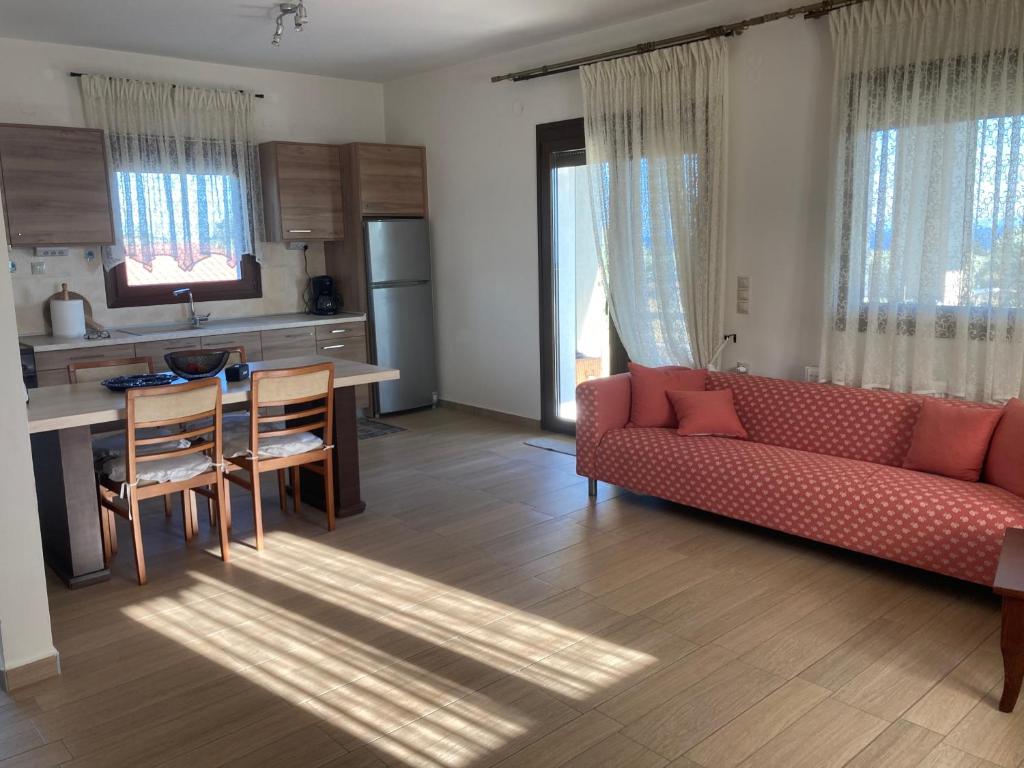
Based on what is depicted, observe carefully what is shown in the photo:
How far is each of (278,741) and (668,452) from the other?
94.9 inches

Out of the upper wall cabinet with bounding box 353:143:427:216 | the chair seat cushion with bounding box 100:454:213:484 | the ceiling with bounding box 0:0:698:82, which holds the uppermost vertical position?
the ceiling with bounding box 0:0:698:82

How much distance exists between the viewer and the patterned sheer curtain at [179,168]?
566cm

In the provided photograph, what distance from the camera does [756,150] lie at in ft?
15.1

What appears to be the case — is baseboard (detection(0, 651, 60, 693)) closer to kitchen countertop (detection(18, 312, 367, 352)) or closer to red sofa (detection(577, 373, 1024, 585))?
kitchen countertop (detection(18, 312, 367, 352))

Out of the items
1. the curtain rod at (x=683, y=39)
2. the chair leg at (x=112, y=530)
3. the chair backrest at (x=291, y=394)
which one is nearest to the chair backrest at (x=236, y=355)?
the chair backrest at (x=291, y=394)

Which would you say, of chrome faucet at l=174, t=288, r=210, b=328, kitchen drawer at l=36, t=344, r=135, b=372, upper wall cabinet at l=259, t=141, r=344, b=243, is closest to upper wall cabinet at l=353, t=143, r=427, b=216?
upper wall cabinet at l=259, t=141, r=344, b=243

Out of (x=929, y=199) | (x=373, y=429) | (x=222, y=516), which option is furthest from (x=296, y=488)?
(x=929, y=199)

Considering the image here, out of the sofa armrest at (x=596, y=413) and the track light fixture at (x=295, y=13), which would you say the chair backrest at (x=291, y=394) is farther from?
the track light fixture at (x=295, y=13)

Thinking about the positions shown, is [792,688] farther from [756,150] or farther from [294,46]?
[294,46]

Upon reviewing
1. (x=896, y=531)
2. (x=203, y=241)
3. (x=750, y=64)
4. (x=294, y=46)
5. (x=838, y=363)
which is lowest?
(x=896, y=531)

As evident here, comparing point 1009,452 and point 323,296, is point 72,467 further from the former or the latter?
point 1009,452

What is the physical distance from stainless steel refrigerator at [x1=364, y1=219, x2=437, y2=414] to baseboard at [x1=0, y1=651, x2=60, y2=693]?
391 centimetres

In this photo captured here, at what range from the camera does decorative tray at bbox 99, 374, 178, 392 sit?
3.71 metres

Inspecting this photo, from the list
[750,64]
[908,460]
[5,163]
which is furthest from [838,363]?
[5,163]
